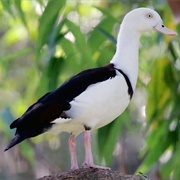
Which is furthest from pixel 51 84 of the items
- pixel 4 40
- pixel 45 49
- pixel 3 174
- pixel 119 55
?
pixel 3 174

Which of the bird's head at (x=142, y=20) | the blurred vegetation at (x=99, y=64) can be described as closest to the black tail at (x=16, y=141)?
the bird's head at (x=142, y=20)

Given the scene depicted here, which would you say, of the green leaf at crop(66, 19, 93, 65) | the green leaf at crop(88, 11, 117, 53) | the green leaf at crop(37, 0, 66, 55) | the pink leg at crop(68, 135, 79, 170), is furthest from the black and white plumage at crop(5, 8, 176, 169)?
the green leaf at crop(88, 11, 117, 53)

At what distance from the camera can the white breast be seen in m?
4.91

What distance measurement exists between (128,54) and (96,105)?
43 centimetres

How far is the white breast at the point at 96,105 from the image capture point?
16.1ft

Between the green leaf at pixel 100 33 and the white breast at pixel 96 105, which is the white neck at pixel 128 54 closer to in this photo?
the white breast at pixel 96 105

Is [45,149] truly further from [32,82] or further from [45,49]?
[45,49]

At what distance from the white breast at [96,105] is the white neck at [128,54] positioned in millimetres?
157

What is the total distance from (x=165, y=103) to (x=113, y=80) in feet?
10.7

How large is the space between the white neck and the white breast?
0.52ft

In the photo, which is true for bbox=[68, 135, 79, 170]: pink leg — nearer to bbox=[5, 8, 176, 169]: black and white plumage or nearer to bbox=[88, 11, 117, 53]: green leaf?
bbox=[5, 8, 176, 169]: black and white plumage

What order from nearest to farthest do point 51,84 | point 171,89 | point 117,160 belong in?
point 51,84 < point 171,89 < point 117,160

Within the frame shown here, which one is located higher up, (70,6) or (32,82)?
(70,6)

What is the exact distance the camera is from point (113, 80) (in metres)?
Answer: 4.99
